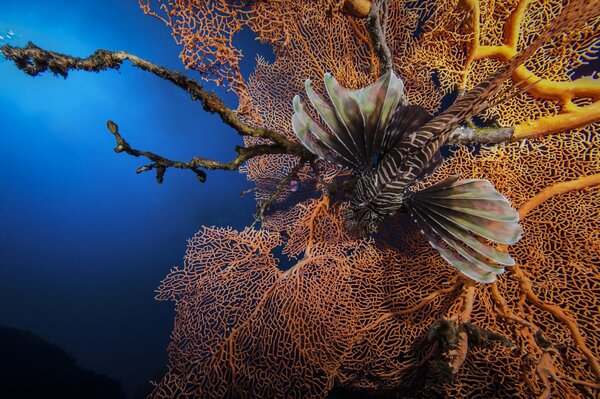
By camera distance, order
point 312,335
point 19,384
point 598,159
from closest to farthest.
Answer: point 598,159 → point 312,335 → point 19,384

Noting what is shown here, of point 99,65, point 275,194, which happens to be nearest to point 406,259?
point 275,194

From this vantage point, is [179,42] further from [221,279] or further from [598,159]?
[598,159]

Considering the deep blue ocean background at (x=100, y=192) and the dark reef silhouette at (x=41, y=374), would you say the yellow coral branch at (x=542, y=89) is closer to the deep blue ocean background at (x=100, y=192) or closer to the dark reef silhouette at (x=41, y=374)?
the deep blue ocean background at (x=100, y=192)

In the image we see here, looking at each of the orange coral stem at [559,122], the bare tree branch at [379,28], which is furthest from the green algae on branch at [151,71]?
the orange coral stem at [559,122]

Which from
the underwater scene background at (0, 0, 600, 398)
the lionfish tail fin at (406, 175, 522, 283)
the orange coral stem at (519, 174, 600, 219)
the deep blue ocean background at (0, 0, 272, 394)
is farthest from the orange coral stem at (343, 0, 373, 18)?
the deep blue ocean background at (0, 0, 272, 394)

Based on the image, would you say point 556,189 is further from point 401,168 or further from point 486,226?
point 401,168

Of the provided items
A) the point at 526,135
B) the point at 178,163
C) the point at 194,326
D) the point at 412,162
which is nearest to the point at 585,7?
the point at 412,162

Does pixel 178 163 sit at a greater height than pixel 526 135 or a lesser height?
greater
